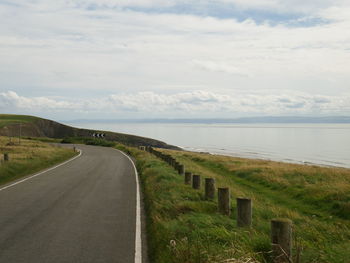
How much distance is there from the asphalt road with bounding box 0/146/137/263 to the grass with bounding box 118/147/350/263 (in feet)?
2.38

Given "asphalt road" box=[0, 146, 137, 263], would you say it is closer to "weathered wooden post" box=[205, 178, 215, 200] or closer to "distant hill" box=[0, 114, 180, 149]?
"weathered wooden post" box=[205, 178, 215, 200]

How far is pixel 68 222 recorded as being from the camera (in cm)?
994

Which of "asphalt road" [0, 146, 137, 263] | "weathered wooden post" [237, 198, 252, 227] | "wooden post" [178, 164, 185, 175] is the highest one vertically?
"weathered wooden post" [237, 198, 252, 227]

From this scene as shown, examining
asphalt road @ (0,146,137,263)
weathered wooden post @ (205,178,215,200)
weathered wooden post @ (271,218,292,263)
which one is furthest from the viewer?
weathered wooden post @ (205,178,215,200)

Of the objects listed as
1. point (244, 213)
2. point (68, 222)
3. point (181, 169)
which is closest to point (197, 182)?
point (181, 169)

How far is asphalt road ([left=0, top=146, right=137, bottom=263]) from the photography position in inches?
288

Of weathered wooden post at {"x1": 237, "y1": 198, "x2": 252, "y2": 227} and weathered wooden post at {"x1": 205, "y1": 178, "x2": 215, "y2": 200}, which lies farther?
weathered wooden post at {"x1": 205, "y1": 178, "x2": 215, "y2": 200}

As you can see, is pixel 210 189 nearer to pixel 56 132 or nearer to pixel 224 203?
pixel 224 203

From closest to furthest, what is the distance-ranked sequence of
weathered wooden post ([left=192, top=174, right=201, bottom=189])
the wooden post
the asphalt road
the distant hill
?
the asphalt road → weathered wooden post ([left=192, top=174, right=201, bottom=189]) → the wooden post → the distant hill

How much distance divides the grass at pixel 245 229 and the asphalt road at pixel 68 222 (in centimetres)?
73

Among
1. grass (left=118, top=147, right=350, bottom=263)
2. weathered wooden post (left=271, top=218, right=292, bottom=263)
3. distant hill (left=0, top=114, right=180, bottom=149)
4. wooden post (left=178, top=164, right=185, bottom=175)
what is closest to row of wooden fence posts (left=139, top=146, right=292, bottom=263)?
weathered wooden post (left=271, top=218, right=292, bottom=263)

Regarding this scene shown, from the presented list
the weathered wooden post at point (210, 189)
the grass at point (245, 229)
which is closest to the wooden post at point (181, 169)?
the grass at point (245, 229)

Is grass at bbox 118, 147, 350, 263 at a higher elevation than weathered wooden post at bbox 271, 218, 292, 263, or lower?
lower

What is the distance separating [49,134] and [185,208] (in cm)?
8086
